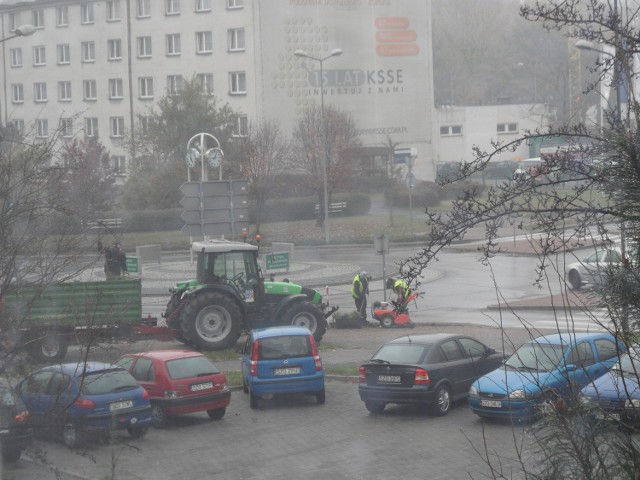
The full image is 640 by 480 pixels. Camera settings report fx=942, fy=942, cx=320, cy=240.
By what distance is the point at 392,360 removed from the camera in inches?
627

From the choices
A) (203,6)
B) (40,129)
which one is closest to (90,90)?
(203,6)

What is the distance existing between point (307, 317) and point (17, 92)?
3567 centimetres

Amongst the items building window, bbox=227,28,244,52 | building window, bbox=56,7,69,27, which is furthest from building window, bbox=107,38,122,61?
building window, bbox=227,28,244,52

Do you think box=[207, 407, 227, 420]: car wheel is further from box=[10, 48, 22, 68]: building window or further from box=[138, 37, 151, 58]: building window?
box=[138, 37, 151, 58]: building window

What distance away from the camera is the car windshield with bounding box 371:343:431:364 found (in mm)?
15828

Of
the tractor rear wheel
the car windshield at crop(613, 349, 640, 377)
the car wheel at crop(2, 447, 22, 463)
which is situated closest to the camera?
the car windshield at crop(613, 349, 640, 377)

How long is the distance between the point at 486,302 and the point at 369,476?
18.3 meters

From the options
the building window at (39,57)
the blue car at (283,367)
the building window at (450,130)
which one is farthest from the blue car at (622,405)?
the building window at (450,130)

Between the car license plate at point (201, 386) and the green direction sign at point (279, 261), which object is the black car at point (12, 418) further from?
the green direction sign at point (279, 261)

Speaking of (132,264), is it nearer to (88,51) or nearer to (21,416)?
(88,51)

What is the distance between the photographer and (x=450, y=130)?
74312 millimetres

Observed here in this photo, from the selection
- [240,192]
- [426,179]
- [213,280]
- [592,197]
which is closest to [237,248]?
[213,280]

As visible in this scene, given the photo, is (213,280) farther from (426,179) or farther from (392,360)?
(426,179)

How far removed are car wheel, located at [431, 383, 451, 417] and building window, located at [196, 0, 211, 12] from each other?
175 feet
